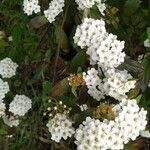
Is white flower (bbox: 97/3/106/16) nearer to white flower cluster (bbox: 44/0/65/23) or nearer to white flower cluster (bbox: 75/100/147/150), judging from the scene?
white flower cluster (bbox: 44/0/65/23)

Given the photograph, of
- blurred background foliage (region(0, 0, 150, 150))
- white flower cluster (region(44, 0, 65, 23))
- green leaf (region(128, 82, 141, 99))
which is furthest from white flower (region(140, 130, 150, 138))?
white flower cluster (region(44, 0, 65, 23))

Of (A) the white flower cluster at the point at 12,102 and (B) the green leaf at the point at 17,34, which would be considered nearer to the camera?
(A) the white flower cluster at the point at 12,102

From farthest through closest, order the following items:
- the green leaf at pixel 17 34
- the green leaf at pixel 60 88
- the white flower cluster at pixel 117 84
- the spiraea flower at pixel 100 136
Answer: the green leaf at pixel 17 34
the green leaf at pixel 60 88
the white flower cluster at pixel 117 84
the spiraea flower at pixel 100 136

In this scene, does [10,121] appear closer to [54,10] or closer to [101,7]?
[54,10]

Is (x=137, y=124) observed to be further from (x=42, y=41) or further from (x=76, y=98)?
(x=42, y=41)

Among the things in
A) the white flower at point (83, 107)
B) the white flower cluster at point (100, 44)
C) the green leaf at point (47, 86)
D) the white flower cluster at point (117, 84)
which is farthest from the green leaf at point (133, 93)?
the green leaf at point (47, 86)

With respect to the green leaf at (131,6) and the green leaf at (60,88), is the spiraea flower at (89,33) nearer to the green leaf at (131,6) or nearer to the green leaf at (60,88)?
the green leaf at (60,88)
